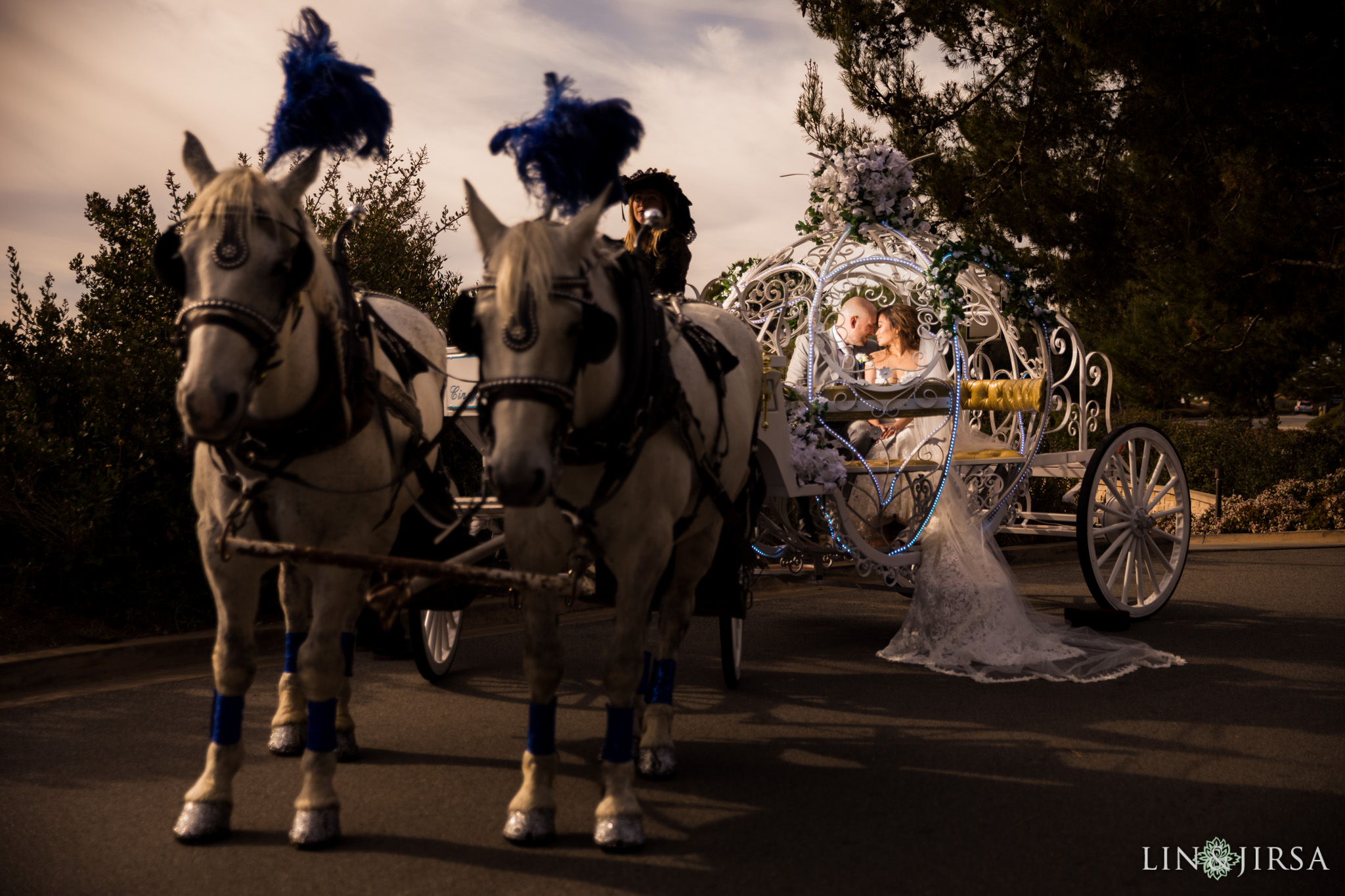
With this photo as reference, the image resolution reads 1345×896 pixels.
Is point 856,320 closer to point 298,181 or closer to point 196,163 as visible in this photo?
point 298,181

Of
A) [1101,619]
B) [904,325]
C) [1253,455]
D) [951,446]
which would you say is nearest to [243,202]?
[951,446]

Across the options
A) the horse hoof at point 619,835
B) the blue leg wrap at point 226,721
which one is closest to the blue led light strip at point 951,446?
the horse hoof at point 619,835

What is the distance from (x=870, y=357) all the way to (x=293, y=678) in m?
5.42

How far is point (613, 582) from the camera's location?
13.9ft

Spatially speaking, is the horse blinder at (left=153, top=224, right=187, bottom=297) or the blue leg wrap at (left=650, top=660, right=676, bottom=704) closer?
the horse blinder at (left=153, top=224, right=187, bottom=297)

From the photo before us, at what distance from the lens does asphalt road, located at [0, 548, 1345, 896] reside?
2959 mm

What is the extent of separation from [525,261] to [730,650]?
3089 mm

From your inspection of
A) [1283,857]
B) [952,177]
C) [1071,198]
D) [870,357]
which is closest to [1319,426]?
[1071,198]

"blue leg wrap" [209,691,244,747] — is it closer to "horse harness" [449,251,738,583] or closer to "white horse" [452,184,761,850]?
"white horse" [452,184,761,850]

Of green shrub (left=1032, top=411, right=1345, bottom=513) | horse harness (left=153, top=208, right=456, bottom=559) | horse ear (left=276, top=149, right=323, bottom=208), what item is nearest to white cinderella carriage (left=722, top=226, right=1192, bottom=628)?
horse harness (left=153, top=208, right=456, bottom=559)

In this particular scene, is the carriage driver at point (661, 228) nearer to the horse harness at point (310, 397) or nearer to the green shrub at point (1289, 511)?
the horse harness at point (310, 397)

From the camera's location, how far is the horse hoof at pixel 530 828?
10.3ft

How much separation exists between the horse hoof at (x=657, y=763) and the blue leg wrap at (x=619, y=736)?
646mm

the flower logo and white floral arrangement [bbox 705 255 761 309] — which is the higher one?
white floral arrangement [bbox 705 255 761 309]
